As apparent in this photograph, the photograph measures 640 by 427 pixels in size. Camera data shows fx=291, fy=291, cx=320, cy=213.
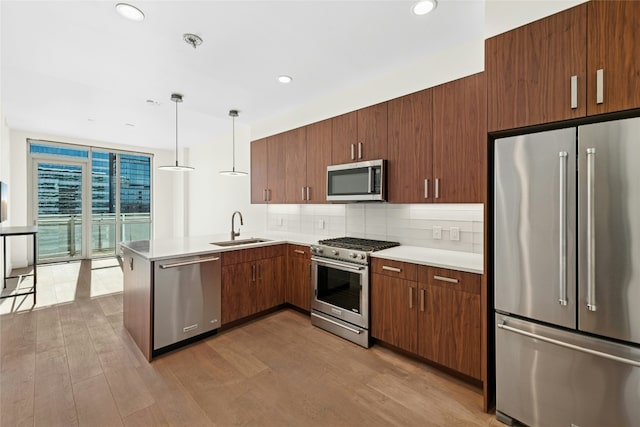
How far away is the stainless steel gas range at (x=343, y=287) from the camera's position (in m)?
2.75

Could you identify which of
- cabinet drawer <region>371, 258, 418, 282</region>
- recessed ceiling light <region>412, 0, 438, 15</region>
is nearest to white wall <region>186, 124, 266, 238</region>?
cabinet drawer <region>371, 258, 418, 282</region>

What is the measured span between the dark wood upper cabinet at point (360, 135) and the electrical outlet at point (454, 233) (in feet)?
3.13

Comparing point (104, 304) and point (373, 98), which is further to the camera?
point (104, 304)

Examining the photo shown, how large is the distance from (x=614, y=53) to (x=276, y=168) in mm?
3449

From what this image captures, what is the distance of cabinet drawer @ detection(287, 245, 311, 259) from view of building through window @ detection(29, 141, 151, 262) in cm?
553

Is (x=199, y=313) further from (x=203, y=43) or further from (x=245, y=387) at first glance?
(x=203, y=43)

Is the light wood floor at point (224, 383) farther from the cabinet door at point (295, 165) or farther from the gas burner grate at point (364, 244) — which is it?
the cabinet door at point (295, 165)

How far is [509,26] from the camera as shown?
5.85ft

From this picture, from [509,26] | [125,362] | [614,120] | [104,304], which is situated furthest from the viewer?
[104,304]

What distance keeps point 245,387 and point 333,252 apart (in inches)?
55.7

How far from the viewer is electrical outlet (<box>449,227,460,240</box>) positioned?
272 cm

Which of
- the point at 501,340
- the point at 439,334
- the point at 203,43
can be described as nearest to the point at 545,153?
the point at 501,340

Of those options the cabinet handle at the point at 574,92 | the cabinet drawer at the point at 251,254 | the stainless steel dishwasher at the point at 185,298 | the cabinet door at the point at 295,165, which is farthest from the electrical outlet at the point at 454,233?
the stainless steel dishwasher at the point at 185,298

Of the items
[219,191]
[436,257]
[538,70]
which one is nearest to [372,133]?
[436,257]
